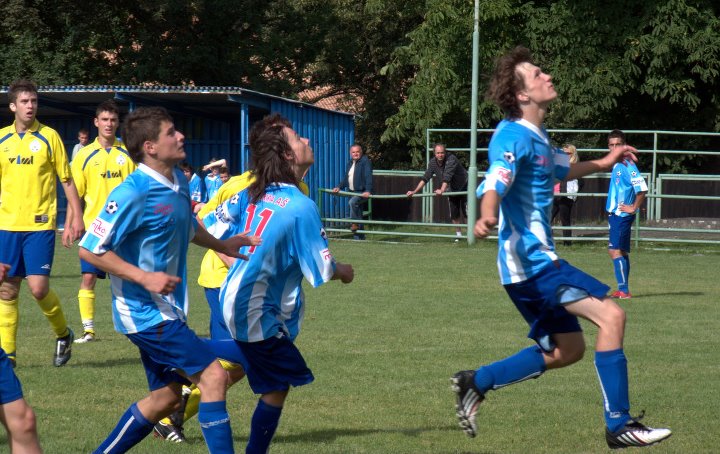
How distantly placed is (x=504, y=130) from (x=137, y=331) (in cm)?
214

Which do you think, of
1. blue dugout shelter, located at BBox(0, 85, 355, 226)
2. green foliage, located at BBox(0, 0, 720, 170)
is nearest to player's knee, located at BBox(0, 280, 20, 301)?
blue dugout shelter, located at BBox(0, 85, 355, 226)

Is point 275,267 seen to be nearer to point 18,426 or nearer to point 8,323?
point 18,426

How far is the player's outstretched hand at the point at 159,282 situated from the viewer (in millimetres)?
4844

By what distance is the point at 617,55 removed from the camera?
27.8 meters

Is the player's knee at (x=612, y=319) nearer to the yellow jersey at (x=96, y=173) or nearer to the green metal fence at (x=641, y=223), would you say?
the yellow jersey at (x=96, y=173)

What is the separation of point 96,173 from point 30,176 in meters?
1.36

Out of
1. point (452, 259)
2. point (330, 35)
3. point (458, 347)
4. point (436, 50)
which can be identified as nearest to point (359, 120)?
point (330, 35)

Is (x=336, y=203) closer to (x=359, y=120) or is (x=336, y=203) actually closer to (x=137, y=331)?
(x=359, y=120)

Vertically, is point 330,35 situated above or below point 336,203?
above

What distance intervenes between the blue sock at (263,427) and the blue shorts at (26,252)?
3691 millimetres

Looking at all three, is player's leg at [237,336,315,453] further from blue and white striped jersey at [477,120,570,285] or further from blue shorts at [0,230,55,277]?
blue shorts at [0,230,55,277]

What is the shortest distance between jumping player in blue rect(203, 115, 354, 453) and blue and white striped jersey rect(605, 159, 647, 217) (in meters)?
8.85

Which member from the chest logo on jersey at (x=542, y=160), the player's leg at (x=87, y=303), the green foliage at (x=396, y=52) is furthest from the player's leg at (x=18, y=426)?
the green foliage at (x=396, y=52)

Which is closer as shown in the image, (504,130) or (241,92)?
(504,130)
